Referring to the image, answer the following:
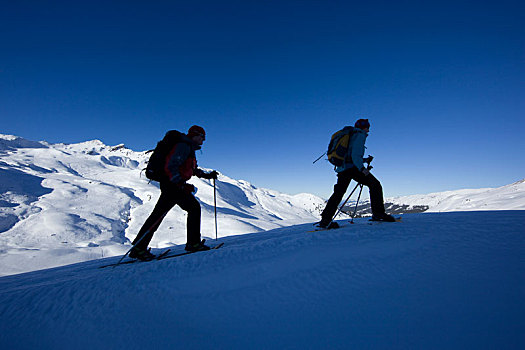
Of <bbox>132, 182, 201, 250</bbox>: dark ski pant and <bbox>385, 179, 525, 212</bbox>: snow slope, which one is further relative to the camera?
<bbox>385, 179, 525, 212</bbox>: snow slope

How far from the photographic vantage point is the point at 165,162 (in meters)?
3.37

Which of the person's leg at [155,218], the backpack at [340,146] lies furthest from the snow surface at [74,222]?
the backpack at [340,146]

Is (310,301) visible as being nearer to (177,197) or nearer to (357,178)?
(177,197)

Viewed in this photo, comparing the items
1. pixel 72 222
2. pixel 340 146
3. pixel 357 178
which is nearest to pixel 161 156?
pixel 340 146

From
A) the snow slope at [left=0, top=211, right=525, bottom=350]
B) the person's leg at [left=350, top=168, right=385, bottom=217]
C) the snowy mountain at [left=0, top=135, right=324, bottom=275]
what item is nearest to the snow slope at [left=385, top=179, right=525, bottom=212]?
the person's leg at [left=350, top=168, right=385, bottom=217]

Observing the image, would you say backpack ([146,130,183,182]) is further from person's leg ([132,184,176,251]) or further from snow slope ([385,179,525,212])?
snow slope ([385,179,525,212])

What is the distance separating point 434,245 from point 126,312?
2.98 metres

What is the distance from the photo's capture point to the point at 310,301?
173cm

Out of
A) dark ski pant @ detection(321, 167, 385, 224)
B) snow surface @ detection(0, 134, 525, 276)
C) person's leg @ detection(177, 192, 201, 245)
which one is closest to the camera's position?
person's leg @ detection(177, 192, 201, 245)

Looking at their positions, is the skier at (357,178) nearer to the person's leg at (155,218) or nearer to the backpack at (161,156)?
the person's leg at (155,218)

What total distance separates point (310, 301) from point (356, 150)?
2926 mm

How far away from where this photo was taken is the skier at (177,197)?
3.43m

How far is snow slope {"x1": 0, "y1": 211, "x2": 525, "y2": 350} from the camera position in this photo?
1.36 m

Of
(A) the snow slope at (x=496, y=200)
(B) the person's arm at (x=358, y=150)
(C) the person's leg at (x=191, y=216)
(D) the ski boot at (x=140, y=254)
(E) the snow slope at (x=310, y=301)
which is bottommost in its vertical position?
(A) the snow slope at (x=496, y=200)
